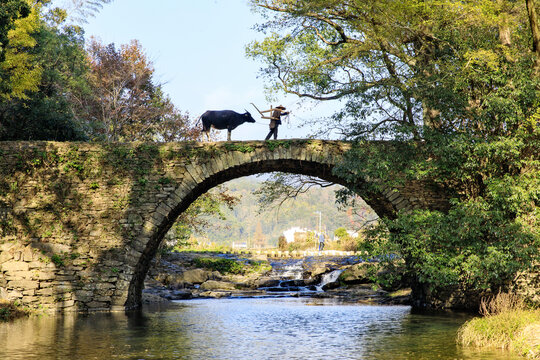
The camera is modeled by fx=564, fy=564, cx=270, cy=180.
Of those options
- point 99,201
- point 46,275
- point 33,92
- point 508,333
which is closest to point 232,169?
point 99,201

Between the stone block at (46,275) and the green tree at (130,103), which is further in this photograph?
the green tree at (130,103)

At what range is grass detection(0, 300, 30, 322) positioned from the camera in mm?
14344

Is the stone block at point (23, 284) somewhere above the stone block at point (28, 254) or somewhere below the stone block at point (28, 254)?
below

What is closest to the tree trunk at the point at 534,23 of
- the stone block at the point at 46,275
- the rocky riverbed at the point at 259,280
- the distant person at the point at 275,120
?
the distant person at the point at 275,120

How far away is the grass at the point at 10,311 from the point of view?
14344mm

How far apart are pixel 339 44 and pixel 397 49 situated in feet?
10.2

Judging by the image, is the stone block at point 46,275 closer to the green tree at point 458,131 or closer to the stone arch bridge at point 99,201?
the stone arch bridge at point 99,201

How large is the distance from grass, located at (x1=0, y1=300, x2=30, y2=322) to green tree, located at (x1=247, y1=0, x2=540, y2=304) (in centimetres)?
→ 919

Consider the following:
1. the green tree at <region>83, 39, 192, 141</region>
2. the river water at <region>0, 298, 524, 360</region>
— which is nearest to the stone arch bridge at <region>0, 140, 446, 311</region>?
the river water at <region>0, 298, 524, 360</region>

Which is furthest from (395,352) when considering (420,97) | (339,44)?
(339,44)

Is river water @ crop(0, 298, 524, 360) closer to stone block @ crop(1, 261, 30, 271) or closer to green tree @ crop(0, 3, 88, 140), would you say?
stone block @ crop(1, 261, 30, 271)

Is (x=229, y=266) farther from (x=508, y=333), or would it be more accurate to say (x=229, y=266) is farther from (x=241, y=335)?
(x=508, y=333)

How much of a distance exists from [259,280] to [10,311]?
41.3 feet

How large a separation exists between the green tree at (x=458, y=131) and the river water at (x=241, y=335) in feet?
6.57
